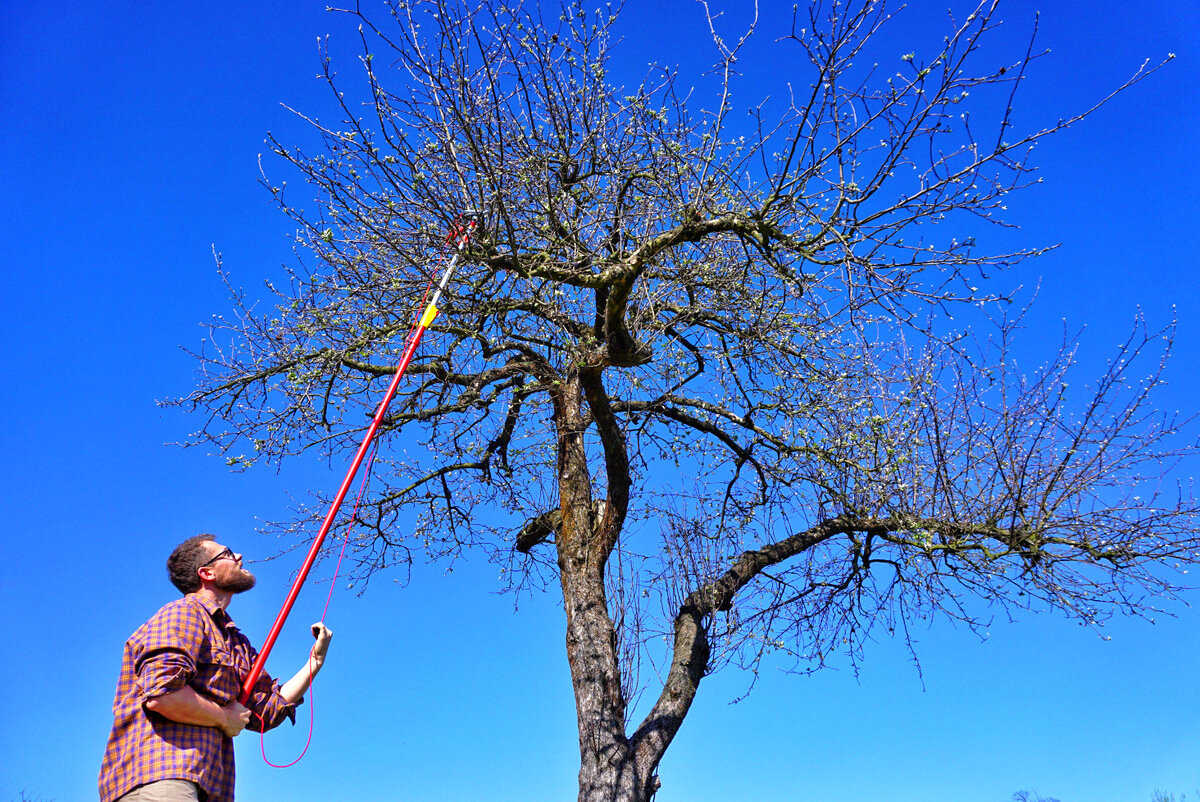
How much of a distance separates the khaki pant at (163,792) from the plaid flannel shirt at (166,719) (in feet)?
0.05

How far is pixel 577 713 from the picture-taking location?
580cm

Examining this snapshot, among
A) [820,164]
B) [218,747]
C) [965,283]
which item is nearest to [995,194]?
[965,283]

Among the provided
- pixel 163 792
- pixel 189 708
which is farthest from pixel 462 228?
pixel 163 792

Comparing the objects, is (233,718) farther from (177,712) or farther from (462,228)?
(462,228)

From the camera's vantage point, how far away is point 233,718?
322 centimetres

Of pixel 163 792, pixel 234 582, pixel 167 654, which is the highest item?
pixel 234 582

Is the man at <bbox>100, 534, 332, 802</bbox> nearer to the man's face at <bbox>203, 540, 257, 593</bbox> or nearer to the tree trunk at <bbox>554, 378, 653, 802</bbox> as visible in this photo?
the man's face at <bbox>203, 540, 257, 593</bbox>

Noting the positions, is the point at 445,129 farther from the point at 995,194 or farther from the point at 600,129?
the point at 995,194

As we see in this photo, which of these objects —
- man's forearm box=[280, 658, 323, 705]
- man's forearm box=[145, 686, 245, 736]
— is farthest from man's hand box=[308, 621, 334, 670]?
man's forearm box=[145, 686, 245, 736]

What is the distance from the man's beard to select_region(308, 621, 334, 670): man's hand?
38 cm

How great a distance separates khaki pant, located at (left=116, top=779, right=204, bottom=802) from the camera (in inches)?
116

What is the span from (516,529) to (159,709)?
4339mm

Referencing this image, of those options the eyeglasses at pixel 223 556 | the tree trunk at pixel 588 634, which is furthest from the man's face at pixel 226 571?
the tree trunk at pixel 588 634

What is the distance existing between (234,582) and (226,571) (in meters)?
0.05
